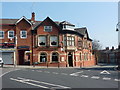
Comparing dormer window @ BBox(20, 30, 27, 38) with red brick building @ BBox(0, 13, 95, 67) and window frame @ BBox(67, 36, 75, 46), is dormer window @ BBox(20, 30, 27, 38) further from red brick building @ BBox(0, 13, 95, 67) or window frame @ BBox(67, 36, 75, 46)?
window frame @ BBox(67, 36, 75, 46)

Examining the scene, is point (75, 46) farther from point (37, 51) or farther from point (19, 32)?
point (19, 32)

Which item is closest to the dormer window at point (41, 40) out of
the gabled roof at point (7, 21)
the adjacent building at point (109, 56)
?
the gabled roof at point (7, 21)

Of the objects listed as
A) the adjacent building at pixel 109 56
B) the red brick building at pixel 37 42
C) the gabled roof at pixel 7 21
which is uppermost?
the gabled roof at pixel 7 21

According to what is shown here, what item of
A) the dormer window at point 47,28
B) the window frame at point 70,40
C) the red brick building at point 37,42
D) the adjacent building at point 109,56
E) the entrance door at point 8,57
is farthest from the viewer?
the adjacent building at point 109,56

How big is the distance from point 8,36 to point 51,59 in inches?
377

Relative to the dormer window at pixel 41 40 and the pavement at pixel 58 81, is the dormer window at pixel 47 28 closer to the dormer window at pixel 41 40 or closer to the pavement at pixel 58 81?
the dormer window at pixel 41 40

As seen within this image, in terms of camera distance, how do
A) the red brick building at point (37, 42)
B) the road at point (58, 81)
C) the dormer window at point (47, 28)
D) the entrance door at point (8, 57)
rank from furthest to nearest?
the dormer window at point (47, 28) < the entrance door at point (8, 57) < the red brick building at point (37, 42) < the road at point (58, 81)

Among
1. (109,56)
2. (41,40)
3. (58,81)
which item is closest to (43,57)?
(41,40)

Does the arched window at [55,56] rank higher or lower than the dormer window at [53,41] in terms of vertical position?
lower

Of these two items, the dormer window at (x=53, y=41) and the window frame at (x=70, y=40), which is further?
the window frame at (x=70, y=40)

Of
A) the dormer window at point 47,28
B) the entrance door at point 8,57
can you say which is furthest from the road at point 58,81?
the dormer window at point 47,28

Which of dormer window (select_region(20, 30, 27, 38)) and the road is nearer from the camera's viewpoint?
the road

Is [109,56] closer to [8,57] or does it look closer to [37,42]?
[37,42]

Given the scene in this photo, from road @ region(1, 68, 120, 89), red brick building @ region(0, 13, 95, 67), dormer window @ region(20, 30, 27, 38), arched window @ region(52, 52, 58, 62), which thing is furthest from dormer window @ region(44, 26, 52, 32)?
road @ region(1, 68, 120, 89)
